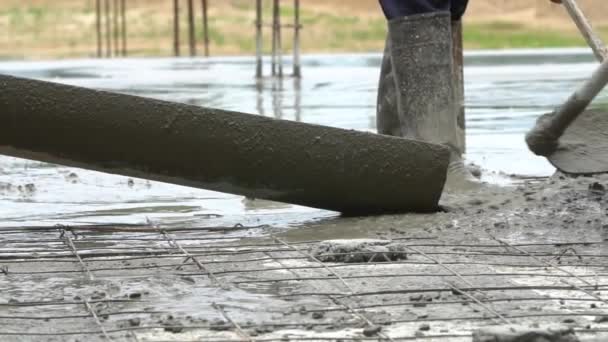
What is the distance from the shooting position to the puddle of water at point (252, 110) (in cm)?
467

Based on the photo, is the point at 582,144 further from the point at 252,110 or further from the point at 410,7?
the point at 252,110

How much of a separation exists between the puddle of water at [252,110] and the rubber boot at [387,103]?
1.68 feet

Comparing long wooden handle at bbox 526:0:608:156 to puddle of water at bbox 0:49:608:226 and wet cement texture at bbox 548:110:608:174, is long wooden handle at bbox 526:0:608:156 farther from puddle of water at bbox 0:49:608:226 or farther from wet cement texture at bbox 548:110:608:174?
puddle of water at bbox 0:49:608:226

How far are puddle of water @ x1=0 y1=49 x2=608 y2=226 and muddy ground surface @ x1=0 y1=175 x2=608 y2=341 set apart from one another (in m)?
0.43

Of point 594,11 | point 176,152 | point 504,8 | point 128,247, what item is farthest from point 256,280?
point 504,8

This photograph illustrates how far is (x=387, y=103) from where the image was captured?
546 centimetres

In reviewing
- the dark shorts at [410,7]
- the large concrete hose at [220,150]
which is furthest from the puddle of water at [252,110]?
the dark shorts at [410,7]

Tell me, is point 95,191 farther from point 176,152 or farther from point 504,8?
point 504,8

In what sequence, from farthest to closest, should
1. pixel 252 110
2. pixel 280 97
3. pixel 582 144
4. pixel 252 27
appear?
1. pixel 252 27
2. pixel 280 97
3. pixel 252 110
4. pixel 582 144

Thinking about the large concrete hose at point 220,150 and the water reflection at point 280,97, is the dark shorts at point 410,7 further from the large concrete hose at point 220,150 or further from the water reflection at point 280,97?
the water reflection at point 280,97

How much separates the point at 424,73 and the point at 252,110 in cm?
403

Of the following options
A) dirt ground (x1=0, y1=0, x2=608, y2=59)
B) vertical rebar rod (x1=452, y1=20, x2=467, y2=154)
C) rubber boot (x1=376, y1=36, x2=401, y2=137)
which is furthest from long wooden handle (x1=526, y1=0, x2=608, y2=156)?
dirt ground (x1=0, y1=0, x2=608, y2=59)

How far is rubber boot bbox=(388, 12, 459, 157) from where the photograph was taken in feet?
15.7

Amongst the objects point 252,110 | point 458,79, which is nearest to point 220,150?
point 458,79
